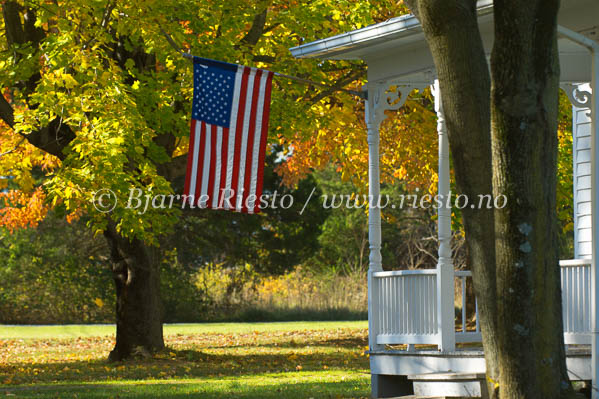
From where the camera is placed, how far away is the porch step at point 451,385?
9516 mm

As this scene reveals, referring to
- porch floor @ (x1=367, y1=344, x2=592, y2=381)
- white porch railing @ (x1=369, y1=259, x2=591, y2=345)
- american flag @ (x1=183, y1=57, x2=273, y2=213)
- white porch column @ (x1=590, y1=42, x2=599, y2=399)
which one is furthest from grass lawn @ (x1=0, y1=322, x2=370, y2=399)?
white porch column @ (x1=590, y1=42, x2=599, y2=399)

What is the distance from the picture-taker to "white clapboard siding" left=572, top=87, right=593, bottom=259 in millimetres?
13250

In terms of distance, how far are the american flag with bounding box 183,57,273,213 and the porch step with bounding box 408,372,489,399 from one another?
2.68m

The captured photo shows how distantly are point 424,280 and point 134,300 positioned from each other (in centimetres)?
808

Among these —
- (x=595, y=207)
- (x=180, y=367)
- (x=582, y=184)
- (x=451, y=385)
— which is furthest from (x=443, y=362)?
(x=180, y=367)

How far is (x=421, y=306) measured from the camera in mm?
11164

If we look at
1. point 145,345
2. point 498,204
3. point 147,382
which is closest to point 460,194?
point 498,204

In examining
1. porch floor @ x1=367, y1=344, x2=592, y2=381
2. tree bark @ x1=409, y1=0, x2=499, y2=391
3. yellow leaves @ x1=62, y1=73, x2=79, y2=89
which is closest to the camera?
tree bark @ x1=409, y1=0, x2=499, y2=391

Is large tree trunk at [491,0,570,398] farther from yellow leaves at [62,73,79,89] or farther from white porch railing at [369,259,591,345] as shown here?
yellow leaves at [62,73,79,89]

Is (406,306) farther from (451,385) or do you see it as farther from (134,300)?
(134,300)

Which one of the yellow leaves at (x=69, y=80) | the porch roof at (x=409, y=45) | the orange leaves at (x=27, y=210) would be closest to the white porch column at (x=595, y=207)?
the porch roof at (x=409, y=45)

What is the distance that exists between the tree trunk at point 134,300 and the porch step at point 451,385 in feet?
28.0

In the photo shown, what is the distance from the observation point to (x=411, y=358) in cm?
1098

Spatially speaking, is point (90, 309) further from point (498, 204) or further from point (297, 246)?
point (498, 204)
